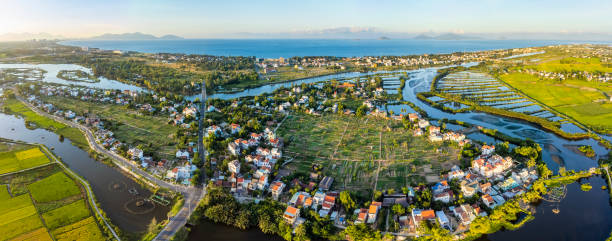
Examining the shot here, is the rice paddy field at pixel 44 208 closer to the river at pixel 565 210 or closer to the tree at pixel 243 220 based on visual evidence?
the river at pixel 565 210

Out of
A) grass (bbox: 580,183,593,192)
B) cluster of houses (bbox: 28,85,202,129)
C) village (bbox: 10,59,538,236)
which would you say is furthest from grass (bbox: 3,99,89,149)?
grass (bbox: 580,183,593,192)

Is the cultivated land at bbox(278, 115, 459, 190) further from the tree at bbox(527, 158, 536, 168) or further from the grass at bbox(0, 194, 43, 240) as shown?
the grass at bbox(0, 194, 43, 240)

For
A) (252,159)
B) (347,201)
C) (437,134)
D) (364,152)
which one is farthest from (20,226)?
(437,134)

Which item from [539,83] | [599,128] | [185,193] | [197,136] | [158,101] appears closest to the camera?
[185,193]

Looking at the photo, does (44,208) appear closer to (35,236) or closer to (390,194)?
(35,236)

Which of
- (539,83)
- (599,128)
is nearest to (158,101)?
(599,128)

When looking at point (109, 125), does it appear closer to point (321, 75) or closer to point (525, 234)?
point (525, 234)

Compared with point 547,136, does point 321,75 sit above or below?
above
